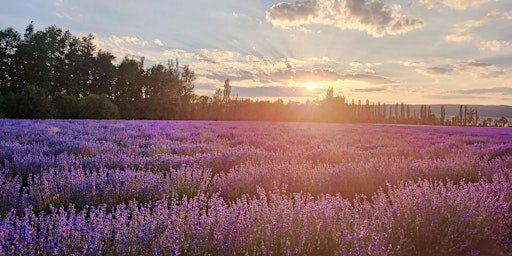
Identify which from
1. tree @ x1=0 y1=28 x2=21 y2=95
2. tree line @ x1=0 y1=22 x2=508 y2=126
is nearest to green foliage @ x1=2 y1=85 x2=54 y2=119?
tree line @ x1=0 y1=22 x2=508 y2=126

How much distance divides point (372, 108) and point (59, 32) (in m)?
101

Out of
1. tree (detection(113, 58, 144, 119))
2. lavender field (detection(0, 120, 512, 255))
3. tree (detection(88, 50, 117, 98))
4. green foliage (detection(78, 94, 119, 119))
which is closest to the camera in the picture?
lavender field (detection(0, 120, 512, 255))

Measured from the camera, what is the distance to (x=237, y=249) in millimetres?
1940

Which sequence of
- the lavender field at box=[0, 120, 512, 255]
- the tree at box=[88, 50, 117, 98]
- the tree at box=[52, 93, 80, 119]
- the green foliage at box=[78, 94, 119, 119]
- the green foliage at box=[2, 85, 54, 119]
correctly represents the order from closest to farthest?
the lavender field at box=[0, 120, 512, 255]
the green foliage at box=[2, 85, 54, 119]
the green foliage at box=[78, 94, 119, 119]
the tree at box=[52, 93, 80, 119]
the tree at box=[88, 50, 117, 98]

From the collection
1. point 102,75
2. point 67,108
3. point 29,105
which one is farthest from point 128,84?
point 29,105

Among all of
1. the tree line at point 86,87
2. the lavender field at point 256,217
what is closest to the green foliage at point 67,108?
the tree line at point 86,87

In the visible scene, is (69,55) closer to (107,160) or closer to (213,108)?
(213,108)

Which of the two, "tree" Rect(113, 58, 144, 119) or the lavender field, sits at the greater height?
"tree" Rect(113, 58, 144, 119)

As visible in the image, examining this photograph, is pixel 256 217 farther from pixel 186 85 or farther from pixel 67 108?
pixel 186 85

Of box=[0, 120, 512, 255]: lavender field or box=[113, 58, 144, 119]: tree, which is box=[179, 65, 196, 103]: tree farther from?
box=[0, 120, 512, 255]: lavender field

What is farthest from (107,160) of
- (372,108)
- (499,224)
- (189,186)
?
(372,108)

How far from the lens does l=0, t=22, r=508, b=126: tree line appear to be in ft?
117

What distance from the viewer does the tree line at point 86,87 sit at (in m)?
35.7

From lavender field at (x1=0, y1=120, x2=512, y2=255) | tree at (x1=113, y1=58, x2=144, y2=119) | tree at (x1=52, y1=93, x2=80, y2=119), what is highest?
tree at (x1=113, y1=58, x2=144, y2=119)
